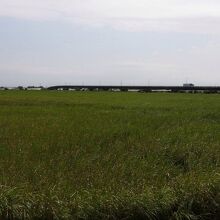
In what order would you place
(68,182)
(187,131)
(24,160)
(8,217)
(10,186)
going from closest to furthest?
(8,217), (10,186), (68,182), (24,160), (187,131)

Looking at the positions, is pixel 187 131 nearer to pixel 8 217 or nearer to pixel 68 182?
pixel 68 182

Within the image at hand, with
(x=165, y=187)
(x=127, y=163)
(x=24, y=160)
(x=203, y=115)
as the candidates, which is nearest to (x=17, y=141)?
(x=24, y=160)

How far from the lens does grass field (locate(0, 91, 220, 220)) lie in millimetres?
5109

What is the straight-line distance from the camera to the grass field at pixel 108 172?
5109 millimetres

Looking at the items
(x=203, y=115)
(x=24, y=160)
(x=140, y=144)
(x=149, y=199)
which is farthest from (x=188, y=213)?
(x=203, y=115)

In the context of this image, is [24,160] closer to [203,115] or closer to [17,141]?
[17,141]

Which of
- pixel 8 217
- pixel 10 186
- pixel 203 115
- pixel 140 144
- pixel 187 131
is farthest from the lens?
pixel 203 115

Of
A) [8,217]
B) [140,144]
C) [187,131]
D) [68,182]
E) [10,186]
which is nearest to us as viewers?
[8,217]

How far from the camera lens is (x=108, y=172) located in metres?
6.50

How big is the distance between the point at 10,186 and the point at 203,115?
35.6 ft

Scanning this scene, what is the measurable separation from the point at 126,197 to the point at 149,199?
0.22 m

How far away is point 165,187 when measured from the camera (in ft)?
18.5

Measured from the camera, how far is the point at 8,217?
499cm

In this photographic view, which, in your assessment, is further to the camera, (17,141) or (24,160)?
(17,141)
